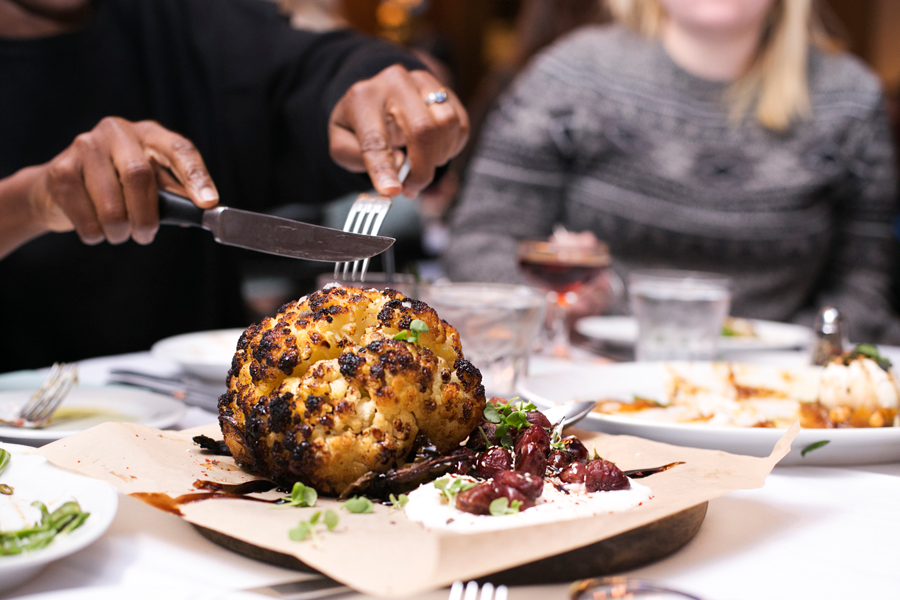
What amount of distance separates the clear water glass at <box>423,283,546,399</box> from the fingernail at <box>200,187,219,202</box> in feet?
1.63

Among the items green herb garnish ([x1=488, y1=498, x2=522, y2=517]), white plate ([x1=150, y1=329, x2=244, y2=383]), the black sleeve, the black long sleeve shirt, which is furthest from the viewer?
the black sleeve

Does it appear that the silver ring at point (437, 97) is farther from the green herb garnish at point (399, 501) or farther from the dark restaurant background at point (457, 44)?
the green herb garnish at point (399, 501)

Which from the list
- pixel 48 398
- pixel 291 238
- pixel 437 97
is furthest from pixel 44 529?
pixel 437 97

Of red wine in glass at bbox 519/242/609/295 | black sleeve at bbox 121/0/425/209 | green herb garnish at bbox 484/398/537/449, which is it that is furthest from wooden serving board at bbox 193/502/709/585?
black sleeve at bbox 121/0/425/209

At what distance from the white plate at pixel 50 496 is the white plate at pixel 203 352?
0.61 meters

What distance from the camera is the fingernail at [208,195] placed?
1.33m

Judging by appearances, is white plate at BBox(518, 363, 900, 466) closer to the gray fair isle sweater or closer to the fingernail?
the fingernail

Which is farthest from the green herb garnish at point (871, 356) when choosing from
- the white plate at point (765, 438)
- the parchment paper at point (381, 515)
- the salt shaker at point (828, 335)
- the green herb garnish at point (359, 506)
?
the green herb garnish at point (359, 506)

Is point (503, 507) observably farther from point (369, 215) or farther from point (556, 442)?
point (369, 215)

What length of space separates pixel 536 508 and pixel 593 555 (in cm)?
8

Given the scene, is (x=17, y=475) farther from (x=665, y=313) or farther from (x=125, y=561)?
(x=665, y=313)

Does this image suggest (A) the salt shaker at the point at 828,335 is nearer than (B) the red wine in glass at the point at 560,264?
Yes

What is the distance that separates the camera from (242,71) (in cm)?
283

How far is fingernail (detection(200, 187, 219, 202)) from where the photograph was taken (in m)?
1.33
